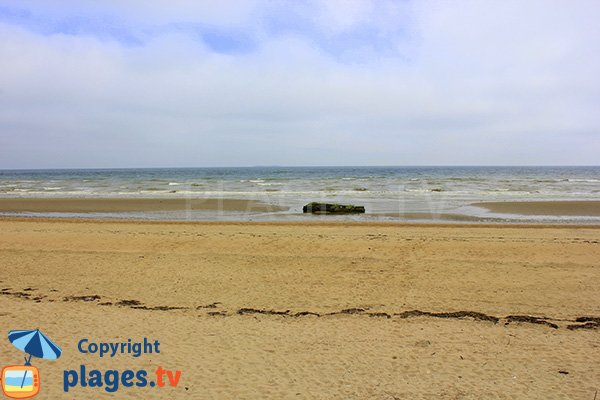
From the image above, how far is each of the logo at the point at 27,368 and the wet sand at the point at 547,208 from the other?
20.5 meters

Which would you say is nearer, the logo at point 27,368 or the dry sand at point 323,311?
the logo at point 27,368

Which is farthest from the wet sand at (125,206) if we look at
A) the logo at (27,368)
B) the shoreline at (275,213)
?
the logo at (27,368)

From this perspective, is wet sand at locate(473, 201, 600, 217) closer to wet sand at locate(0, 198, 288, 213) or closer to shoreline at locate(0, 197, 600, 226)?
shoreline at locate(0, 197, 600, 226)

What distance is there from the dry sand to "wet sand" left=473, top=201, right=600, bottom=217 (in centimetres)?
861

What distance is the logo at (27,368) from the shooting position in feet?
14.5

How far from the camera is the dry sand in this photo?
4.78 m

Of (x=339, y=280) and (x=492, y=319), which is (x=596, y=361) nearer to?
(x=492, y=319)

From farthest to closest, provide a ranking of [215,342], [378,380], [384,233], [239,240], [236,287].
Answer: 1. [384,233]
2. [239,240]
3. [236,287]
4. [215,342]
5. [378,380]

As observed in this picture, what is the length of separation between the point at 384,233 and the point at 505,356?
8958mm

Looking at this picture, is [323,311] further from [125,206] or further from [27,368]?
[125,206]

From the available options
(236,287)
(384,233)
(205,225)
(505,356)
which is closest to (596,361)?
(505,356)

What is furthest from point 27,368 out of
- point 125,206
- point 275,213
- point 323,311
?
point 125,206

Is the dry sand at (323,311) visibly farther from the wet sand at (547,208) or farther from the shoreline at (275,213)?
the wet sand at (547,208)

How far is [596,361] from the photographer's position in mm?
5250
